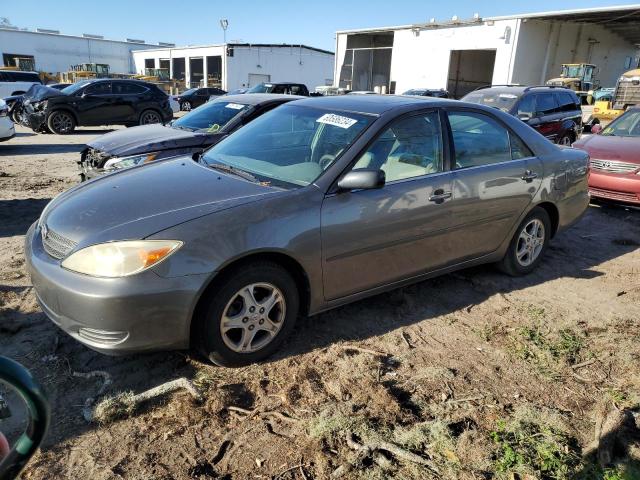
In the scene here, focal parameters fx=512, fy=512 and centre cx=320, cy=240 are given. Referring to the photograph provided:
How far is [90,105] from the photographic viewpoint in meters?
14.8

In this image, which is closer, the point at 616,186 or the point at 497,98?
the point at 616,186

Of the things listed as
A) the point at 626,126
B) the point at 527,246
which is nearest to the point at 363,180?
the point at 527,246

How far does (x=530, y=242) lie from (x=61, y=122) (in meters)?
14.0

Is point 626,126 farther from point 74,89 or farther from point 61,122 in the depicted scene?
point 61,122

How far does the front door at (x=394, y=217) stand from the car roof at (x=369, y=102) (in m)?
0.15

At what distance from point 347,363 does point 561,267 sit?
3.12m

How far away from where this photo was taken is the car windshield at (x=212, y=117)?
22.8 ft

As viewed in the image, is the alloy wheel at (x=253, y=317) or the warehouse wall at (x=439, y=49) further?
the warehouse wall at (x=439, y=49)

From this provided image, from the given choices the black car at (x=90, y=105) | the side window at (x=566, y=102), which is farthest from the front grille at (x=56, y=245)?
the black car at (x=90, y=105)

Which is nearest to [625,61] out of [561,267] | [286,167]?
[561,267]

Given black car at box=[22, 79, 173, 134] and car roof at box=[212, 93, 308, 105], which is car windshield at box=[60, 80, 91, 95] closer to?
black car at box=[22, 79, 173, 134]

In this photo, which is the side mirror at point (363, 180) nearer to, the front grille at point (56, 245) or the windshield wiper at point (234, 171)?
the windshield wiper at point (234, 171)

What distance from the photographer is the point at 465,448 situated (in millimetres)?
2615

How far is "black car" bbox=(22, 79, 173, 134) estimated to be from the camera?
14438 mm
